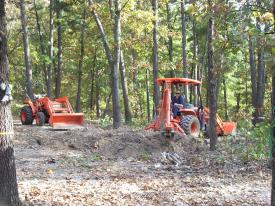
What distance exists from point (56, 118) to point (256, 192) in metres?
11.0

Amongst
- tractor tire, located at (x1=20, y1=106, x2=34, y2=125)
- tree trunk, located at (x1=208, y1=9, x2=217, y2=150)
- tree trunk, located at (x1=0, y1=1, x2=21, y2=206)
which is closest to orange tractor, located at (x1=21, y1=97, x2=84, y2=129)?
tractor tire, located at (x1=20, y1=106, x2=34, y2=125)

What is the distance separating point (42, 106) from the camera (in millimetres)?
18734

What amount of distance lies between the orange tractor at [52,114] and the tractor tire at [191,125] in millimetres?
4897

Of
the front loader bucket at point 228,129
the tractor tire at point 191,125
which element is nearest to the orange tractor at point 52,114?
the tractor tire at point 191,125

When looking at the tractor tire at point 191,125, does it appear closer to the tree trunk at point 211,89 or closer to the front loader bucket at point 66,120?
the tree trunk at point 211,89

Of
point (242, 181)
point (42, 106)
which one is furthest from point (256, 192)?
point (42, 106)

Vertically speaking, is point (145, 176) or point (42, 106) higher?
point (42, 106)

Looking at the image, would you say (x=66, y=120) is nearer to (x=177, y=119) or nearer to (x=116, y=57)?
(x=116, y=57)

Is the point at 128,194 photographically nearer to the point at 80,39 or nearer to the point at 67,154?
the point at 67,154

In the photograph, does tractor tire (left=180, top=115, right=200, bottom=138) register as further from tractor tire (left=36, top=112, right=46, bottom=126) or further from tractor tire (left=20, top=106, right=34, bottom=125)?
tractor tire (left=20, top=106, right=34, bottom=125)

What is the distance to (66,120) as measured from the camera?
58.5 feet

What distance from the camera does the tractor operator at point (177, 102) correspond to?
1534 centimetres

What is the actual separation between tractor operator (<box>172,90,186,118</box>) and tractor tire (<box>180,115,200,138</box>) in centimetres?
52

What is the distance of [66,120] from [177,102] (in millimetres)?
4676
